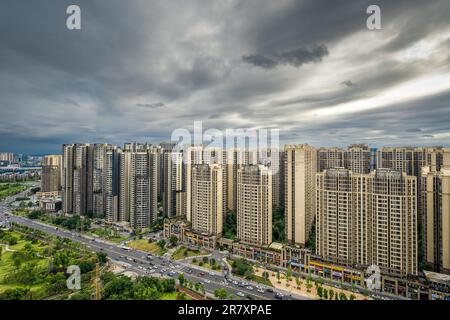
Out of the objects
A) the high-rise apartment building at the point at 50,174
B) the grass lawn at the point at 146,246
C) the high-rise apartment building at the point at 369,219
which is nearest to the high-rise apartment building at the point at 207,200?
the grass lawn at the point at 146,246

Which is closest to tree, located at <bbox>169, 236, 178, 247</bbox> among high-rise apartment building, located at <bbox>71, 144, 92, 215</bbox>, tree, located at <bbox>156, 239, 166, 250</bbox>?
tree, located at <bbox>156, 239, 166, 250</bbox>

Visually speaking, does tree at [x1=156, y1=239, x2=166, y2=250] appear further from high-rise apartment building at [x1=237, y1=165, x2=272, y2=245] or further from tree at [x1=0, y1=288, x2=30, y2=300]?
tree at [x1=0, y1=288, x2=30, y2=300]

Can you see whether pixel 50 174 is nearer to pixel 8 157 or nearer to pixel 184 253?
pixel 8 157

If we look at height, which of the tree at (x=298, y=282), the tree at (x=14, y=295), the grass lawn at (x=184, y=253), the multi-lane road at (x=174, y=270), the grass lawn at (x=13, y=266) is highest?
the tree at (x=14, y=295)

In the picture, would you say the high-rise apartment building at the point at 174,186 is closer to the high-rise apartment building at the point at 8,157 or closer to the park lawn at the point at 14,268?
the park lawn at the point at 14,268

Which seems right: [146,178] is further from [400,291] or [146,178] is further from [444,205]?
[444,205]

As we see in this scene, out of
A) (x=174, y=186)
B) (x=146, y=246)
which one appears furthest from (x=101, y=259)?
(x=174, y=186)
